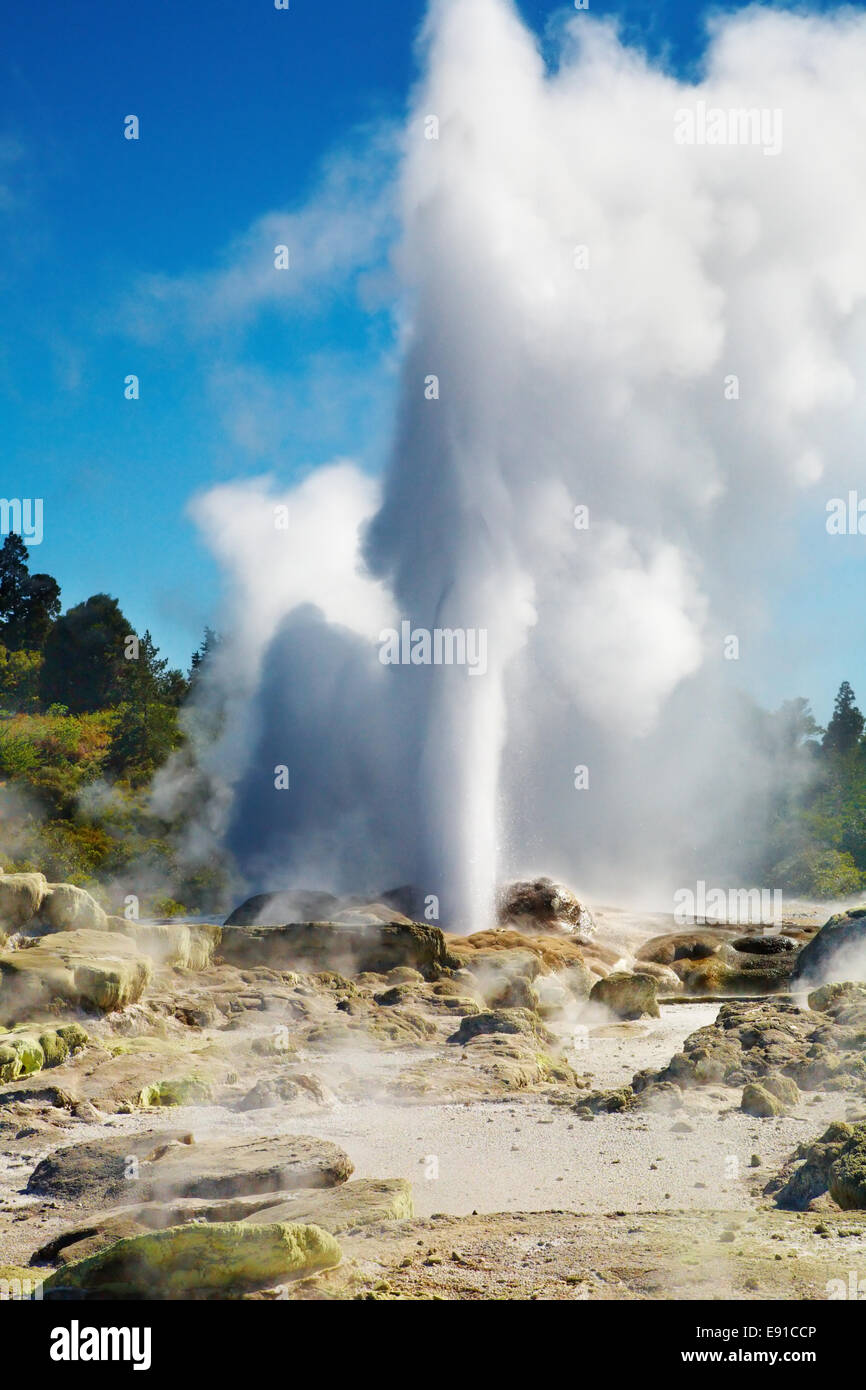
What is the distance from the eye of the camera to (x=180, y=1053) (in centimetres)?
980

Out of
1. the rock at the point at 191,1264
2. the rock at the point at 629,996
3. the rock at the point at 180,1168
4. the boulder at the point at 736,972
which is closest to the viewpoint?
the rock at the point at 191,1264

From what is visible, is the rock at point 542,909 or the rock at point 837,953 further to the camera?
the rock at point 542,909

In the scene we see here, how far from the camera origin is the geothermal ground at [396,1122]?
14.6ft

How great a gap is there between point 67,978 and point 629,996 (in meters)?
7.15

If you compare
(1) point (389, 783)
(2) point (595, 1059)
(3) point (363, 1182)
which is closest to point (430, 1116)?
(3) point (363, 1182)

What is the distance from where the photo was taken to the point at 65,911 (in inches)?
523

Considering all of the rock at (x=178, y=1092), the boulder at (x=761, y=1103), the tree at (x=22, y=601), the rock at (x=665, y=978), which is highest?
the tree at (x=22, y=601)

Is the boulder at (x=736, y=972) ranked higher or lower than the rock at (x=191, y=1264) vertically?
lower

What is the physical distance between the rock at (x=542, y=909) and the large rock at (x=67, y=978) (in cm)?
1078

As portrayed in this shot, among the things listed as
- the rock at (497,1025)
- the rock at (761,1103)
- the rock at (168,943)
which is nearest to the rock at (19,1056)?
the rock at (168,943)

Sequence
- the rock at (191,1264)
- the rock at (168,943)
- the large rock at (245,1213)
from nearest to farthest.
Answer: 1. the rock at (191,1264)
2. the large rock at (245,1213)
3. the rock at (168,943)

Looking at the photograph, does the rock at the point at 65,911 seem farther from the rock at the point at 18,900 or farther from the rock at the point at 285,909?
the rock at the point at 285,909

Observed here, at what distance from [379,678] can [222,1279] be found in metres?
29.7

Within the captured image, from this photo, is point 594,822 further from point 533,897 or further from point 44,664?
point 44,664
